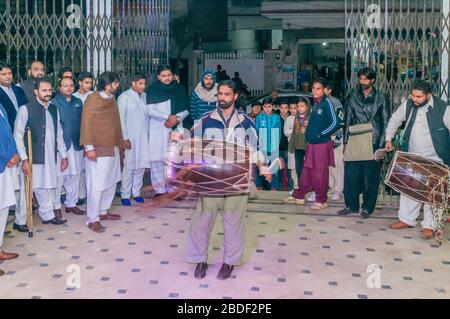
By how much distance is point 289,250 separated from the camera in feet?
16.0

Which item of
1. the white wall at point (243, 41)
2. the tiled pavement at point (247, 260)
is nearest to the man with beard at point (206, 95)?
the tiled pavement at point (247, 260)

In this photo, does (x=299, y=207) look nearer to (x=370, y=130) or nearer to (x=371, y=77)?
(x=370, y=130)

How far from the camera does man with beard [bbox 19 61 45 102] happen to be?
5.21 m

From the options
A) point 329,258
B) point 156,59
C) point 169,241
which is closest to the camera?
point 329,258

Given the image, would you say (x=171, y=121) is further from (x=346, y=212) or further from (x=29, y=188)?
(x=346, y=212)

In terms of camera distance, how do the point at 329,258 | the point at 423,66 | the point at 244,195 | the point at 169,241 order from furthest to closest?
the point at 423,66
the point at 169,241
the point at 329,258
the point at 244,195

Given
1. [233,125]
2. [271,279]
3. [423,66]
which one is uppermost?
[423,66]

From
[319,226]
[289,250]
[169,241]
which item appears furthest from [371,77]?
[169,241]

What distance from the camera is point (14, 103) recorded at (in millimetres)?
5191

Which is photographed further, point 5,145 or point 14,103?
point 14,103

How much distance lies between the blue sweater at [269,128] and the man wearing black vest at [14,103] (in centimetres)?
251

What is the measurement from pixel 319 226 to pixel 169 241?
1358 mm

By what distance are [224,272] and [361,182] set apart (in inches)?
86.9

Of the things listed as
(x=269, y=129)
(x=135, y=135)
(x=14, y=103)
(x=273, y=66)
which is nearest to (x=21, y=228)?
(x=14, y=103)
